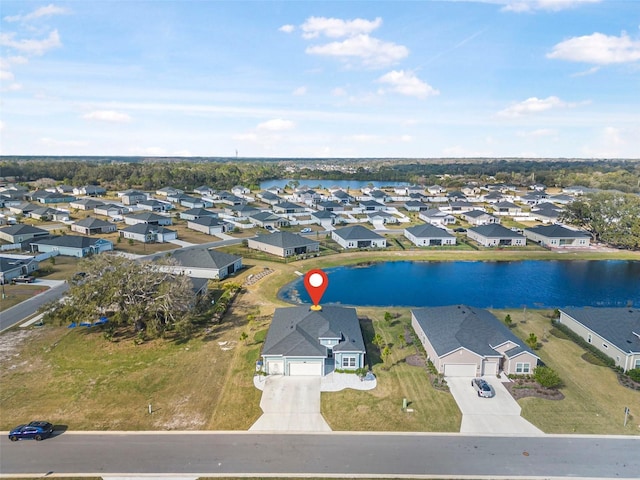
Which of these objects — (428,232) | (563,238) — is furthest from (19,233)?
(563,238)

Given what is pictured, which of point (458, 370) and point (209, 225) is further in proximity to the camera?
point (209, 225)

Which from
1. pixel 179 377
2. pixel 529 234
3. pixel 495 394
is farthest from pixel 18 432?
pixel 529 234

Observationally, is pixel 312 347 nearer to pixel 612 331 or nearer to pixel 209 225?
pixel 612 331

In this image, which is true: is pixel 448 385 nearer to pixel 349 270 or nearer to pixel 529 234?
pixel 349 270

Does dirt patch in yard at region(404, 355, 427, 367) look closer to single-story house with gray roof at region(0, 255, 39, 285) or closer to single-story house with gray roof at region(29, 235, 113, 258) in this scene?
single-story house with gray roof at region(0, 255, 39, 285)

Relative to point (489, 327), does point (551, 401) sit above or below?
below
